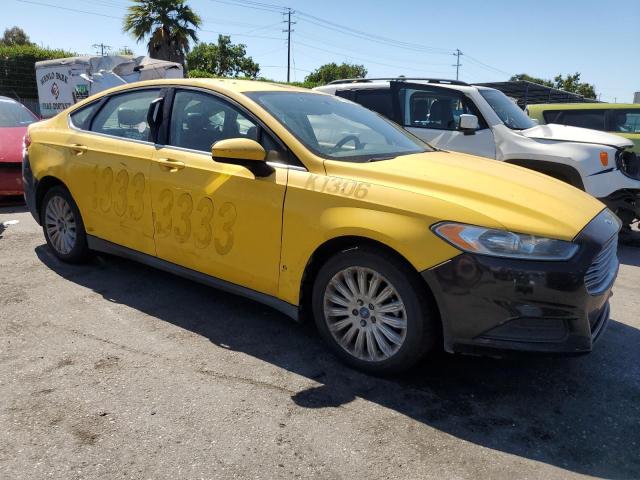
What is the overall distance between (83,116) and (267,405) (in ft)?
10.8

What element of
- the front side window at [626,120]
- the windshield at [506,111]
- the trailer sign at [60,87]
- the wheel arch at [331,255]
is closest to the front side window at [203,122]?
the wheel arch at [331,255]

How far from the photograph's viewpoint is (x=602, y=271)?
3006 mm

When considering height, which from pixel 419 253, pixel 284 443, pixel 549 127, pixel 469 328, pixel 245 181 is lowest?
pixel 284 443

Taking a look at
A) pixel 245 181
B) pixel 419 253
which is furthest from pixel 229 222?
pixel 419 253

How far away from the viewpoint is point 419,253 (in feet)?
9.22

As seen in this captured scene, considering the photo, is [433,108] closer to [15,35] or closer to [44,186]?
[44,186]

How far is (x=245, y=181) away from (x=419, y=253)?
125cm

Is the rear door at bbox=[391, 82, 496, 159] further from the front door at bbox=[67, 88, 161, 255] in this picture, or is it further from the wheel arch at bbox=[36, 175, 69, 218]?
the wheel arch at bbox=[36, 175, 69, 218]

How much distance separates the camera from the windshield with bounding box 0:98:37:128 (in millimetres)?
8663

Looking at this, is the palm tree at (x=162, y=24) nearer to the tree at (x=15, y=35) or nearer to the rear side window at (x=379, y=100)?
the rear side window at (x=379, y=100)

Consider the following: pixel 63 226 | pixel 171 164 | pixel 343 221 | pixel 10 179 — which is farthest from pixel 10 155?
pixel 343 221

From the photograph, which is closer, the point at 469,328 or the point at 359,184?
the point at 469,328

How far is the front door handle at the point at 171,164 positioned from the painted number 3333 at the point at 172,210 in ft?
0.53

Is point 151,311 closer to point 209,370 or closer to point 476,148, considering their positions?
point 209,370
